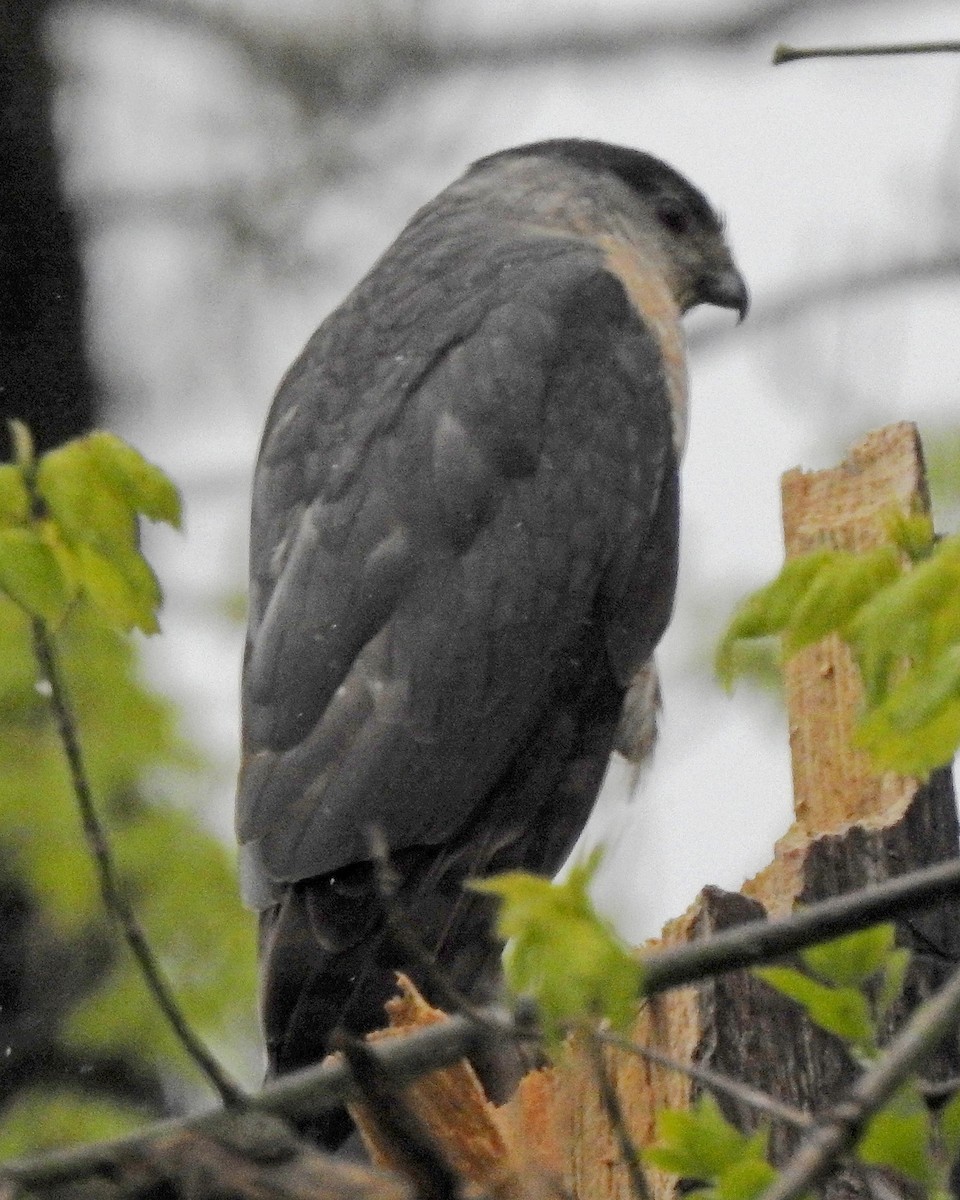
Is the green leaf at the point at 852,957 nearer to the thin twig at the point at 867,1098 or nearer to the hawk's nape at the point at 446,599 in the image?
the thin twig at the point at 867,1098

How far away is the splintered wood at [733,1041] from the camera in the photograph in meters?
3.28

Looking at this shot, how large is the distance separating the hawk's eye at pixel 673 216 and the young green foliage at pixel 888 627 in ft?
11.6

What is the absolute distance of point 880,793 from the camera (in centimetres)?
384

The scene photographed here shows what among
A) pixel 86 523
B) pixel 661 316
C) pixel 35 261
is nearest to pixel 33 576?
pixel 86 523

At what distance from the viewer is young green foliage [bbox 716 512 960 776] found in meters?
2.01

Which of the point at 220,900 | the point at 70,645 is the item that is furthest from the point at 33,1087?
the point at 70,645

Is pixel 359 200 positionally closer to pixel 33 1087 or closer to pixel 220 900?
pixel 220 900

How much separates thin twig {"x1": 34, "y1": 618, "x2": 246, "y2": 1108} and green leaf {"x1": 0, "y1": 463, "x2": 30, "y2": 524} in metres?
0.19

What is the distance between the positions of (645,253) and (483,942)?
86.8 inches

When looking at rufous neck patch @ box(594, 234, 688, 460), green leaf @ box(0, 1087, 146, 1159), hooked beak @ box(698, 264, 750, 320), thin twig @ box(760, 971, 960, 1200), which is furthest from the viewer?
hooked beak @ box(698, 264, 750, 320)

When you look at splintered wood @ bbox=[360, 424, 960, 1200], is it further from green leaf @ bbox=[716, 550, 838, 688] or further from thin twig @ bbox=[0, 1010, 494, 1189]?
thin twig @ bbox=[0, 1010, 494, 1189]

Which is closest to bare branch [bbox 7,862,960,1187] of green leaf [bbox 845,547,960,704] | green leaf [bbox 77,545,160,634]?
green leaf [bbox 845,547,960,704]

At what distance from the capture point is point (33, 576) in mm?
2131

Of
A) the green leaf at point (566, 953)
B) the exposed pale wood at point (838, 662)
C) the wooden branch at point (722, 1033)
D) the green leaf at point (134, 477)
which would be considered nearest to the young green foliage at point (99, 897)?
the exposed pale wood at point (838, 662)
